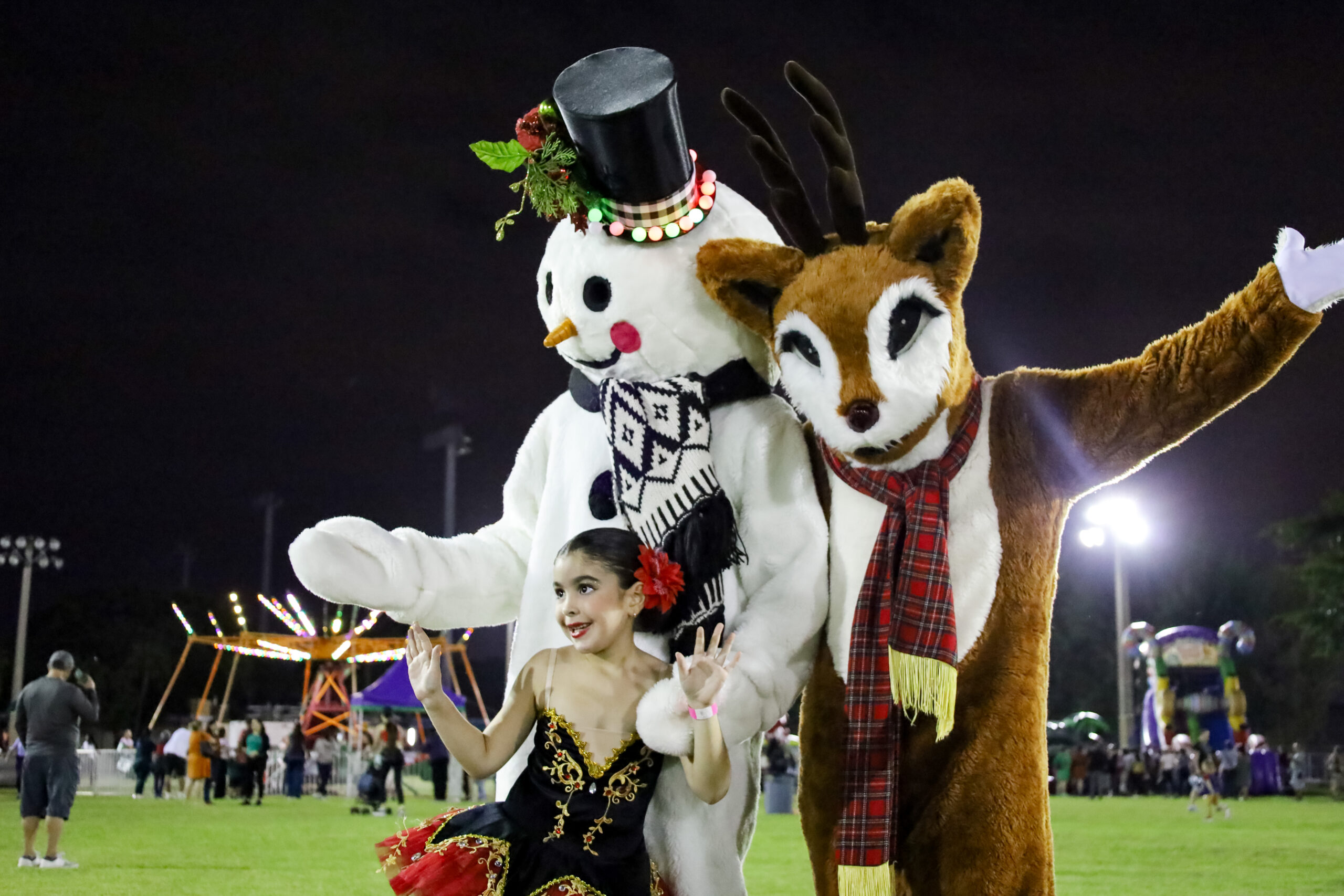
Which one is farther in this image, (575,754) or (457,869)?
(575,754)

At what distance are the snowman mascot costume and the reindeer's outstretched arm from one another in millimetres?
593

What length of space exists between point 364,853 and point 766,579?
8175mm

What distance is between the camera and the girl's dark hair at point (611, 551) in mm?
3083

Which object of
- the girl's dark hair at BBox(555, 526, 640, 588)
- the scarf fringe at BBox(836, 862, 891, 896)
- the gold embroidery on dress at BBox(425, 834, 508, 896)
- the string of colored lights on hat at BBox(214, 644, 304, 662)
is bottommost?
the scarf fringe at BBox(836, 862, 891, 896)

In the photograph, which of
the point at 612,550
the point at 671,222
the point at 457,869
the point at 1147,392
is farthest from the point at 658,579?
the point at 1147,392

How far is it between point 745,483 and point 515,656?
2.59ft

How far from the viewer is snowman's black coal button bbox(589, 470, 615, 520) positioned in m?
3.53

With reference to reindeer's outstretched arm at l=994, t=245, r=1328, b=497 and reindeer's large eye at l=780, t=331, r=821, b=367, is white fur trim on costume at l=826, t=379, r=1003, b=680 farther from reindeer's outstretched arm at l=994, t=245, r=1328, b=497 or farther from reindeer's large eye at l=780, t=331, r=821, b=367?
reindeer's large eye at l=780, t=331, r=821, b=367

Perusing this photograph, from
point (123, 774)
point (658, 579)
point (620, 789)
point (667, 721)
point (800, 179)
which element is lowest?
point (123, 774)

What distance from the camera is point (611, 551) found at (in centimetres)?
310

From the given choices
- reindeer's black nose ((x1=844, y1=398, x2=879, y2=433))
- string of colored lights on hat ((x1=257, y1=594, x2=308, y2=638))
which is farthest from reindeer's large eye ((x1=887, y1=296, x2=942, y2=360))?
string of colored lights on hat ((x1=257, y1=594, x2=308, y2=638))

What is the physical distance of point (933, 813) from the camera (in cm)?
315

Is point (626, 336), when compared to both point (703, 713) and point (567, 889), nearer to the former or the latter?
point (703, 713)

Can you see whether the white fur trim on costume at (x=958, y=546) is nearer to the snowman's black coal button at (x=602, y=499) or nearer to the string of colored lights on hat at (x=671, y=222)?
the snowman's black coal button at (x=602, y=499)
